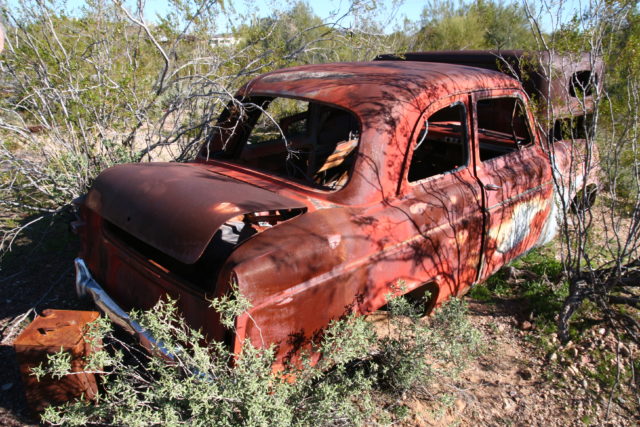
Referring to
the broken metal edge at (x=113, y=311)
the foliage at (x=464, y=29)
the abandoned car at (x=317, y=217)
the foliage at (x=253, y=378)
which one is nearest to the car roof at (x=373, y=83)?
the abandoned car at (x=317, y=217)

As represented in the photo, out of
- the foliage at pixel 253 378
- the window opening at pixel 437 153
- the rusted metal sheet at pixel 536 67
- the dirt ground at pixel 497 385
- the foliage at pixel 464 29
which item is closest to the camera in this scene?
the foliage at pixel 253 378

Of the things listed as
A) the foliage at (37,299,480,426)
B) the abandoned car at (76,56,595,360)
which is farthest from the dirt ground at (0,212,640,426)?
the abandoned car at (76,56,595,360)

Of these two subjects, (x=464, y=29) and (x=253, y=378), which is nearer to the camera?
(x=253, y=378)

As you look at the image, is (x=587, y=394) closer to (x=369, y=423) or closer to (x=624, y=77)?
(x=369, y=423)

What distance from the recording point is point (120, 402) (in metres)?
1.94

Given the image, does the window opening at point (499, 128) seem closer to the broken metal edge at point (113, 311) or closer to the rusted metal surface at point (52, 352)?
the broken metal edge at point (113, 311)

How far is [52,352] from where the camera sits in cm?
232

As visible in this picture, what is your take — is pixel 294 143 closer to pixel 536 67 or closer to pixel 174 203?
pixel 174 203

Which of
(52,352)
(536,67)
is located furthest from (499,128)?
(52,352)

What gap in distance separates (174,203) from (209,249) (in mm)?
551

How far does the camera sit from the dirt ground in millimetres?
2477

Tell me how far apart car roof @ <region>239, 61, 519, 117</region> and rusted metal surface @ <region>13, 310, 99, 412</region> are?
1.88 m

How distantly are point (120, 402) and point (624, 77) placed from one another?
13.1 feet

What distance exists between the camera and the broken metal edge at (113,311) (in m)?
2.04
